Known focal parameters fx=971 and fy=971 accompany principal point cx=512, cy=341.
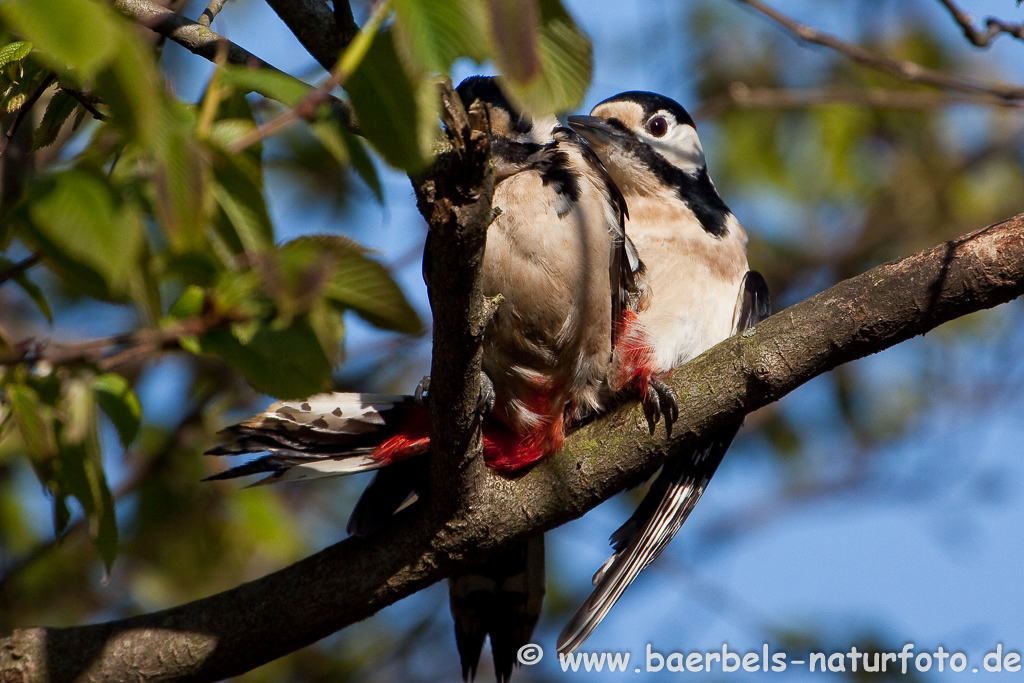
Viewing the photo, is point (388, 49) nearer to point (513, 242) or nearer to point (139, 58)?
point (139, 58)

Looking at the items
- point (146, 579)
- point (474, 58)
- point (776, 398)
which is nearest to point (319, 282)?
point (474, 58)

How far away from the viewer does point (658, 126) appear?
15.4 feet

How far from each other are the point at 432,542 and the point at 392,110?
183 cm

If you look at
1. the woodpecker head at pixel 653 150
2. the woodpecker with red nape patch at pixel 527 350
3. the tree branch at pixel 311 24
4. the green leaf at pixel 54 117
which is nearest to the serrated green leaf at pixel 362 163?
the tree branch at pixel 311 24

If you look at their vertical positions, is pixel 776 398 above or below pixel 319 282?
above

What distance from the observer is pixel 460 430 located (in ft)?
8.98

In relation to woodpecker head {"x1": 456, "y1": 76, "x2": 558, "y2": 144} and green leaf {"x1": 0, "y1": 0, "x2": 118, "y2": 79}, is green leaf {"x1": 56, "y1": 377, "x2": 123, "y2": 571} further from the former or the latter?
woodpecker head {"x1": 456, "y1": 76, "x2": 558, "y2": 144}

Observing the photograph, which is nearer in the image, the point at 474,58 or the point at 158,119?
the point at 158,119

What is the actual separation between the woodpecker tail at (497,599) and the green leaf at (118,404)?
5.92 ft

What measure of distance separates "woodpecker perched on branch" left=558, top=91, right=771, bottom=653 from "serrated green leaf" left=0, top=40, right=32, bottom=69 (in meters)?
2.21

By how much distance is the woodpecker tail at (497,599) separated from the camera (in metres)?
3.88

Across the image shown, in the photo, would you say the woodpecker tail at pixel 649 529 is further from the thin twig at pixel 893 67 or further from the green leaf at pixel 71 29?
the green leaf at pixel 71 29

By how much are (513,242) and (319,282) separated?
1.72m

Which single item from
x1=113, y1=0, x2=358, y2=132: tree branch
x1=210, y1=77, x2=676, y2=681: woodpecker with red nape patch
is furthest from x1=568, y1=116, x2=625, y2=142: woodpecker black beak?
x1=113, y1=0, x2=358, y2=132: tree branch
